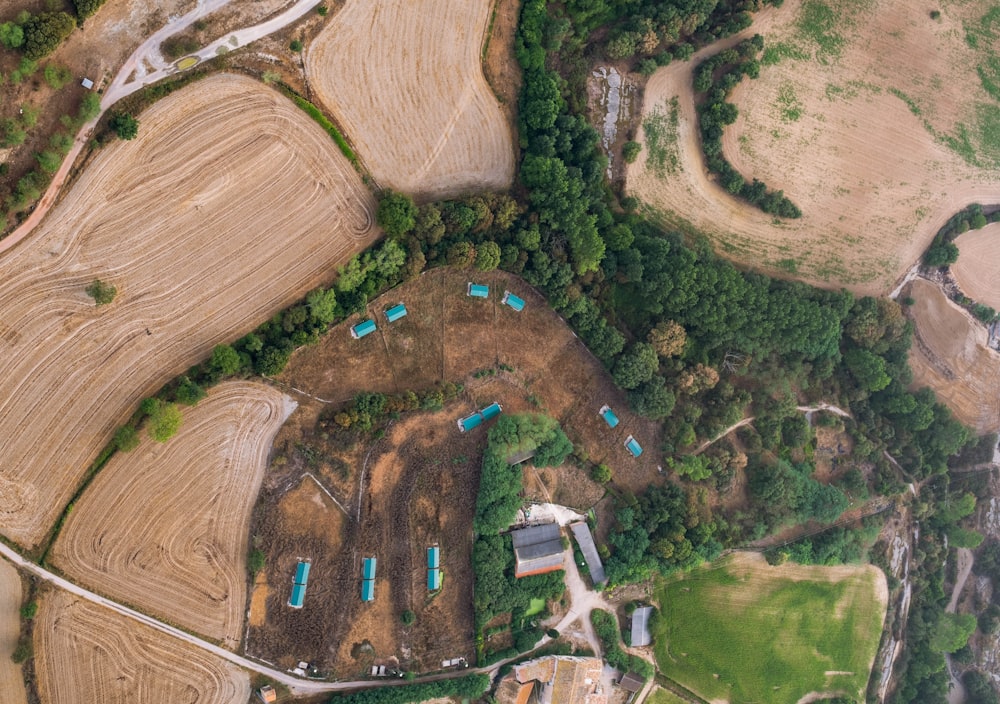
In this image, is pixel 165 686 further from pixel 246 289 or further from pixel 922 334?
pixel 922 334

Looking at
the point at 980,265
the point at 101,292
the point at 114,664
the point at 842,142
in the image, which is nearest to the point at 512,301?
the point at 101,292

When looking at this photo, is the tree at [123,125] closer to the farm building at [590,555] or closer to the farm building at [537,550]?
the farm building at [537,550]

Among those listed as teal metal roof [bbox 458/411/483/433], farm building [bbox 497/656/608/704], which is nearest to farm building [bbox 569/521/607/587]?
farm building [bbox 497/656/608/704]

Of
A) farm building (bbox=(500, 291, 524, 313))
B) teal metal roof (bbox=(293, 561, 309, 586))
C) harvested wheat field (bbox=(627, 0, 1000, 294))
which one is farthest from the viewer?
harvested wheat field (bbox=(627, 0, 1000, 294))

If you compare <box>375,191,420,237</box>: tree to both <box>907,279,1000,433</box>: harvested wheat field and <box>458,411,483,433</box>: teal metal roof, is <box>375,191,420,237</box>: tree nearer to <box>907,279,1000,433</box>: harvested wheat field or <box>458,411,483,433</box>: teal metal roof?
<box>458,411,483,433</box>: teal metal roof

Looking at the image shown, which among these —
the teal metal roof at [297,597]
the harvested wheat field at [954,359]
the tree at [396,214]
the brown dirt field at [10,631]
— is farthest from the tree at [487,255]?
the harvested wheat field at [954,359]
